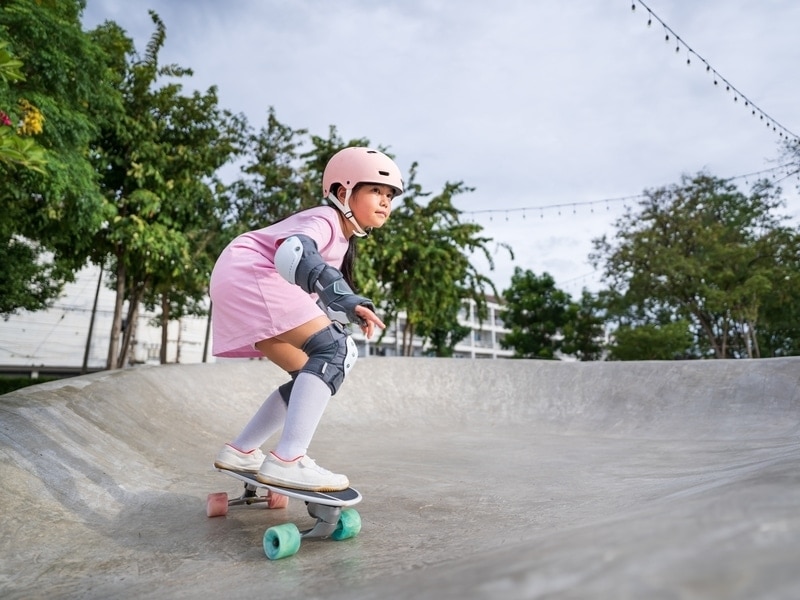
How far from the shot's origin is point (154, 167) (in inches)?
404

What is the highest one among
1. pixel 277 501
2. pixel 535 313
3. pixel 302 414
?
pixel 535 313

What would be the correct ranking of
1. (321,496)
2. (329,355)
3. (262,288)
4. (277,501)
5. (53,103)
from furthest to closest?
(53,103)
(277,501)
(262,288)
(329,355)
(321,496)

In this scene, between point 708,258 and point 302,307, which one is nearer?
point 302,307

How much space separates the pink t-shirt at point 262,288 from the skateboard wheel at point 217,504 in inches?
25.5

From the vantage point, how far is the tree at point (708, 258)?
1997cm

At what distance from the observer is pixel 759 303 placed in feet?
64.9

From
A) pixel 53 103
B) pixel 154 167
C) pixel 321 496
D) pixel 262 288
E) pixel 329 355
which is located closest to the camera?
pixel 321 496

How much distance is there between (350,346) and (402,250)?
11974 mm

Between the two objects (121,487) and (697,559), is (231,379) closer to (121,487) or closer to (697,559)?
(121,487)

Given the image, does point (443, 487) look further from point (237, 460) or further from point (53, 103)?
point (53, 103)

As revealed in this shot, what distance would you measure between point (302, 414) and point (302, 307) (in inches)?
18.2

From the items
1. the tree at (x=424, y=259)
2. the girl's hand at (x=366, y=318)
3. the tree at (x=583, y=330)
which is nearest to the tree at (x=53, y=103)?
the girl's hand at (x=366, y=318)

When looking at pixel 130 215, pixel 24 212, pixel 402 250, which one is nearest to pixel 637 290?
pixel 402 250

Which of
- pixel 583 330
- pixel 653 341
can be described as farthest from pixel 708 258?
pixel 583 330
